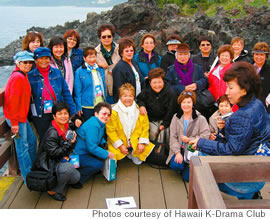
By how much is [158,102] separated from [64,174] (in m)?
1.68

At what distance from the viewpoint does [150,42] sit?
4910mm

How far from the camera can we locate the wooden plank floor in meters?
3.47

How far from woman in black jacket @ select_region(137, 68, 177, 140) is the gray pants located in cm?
129

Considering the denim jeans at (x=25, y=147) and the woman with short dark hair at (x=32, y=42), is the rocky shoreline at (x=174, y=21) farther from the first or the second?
the denim jeans at (x=25, y=147)

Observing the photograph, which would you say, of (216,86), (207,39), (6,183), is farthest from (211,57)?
(6,183)

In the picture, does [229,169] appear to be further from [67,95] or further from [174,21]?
[174,21]

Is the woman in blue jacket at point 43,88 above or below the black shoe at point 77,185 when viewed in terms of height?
above

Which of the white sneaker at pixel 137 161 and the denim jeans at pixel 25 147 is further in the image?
the white sneaker at pixel 137 161

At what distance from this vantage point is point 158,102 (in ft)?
14.6

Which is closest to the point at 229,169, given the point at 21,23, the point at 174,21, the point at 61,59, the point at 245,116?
the point at 245,116

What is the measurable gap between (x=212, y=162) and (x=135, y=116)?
2.14 meters

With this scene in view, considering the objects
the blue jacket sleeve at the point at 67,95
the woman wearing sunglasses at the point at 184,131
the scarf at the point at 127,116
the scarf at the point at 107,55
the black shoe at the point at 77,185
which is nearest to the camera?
the black shoe at the point at 77,185

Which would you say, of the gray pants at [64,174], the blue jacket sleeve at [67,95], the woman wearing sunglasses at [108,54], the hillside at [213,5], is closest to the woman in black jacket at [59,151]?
the gray pants at [64,174]

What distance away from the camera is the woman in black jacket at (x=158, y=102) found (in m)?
4.41
